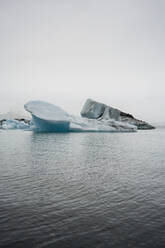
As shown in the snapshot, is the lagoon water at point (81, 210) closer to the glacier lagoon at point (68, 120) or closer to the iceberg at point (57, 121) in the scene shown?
the iceberg at point (57, 121)

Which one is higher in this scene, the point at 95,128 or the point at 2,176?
the point at 2,176

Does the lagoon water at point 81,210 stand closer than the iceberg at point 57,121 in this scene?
Yes

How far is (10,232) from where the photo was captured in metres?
3.21

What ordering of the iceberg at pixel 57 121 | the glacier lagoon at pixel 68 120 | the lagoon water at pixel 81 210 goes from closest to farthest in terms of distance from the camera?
the lagoon water at pixel 81 210, the iceberg at pixel 57 121, the glacier lagoon at pixel 68 120

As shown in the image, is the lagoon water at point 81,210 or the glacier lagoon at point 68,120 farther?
the glacier lagoon at point 68,120

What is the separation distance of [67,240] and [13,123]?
50429 mm

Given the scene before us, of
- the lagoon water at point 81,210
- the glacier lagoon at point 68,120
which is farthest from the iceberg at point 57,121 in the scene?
the lagoon water at point 81,210

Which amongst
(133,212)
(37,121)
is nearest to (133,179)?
(133,212)

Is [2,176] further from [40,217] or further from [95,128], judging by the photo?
[95,128]

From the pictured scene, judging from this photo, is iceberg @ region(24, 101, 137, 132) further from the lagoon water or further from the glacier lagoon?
the lagoon water

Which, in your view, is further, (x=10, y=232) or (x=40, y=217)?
(x=40, y=217)

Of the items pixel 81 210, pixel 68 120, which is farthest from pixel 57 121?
pixel 81 210

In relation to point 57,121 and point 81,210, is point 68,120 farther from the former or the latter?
point 81,210

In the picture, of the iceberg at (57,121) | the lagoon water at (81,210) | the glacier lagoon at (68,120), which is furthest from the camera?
the glacier lagoon at (68,120)
